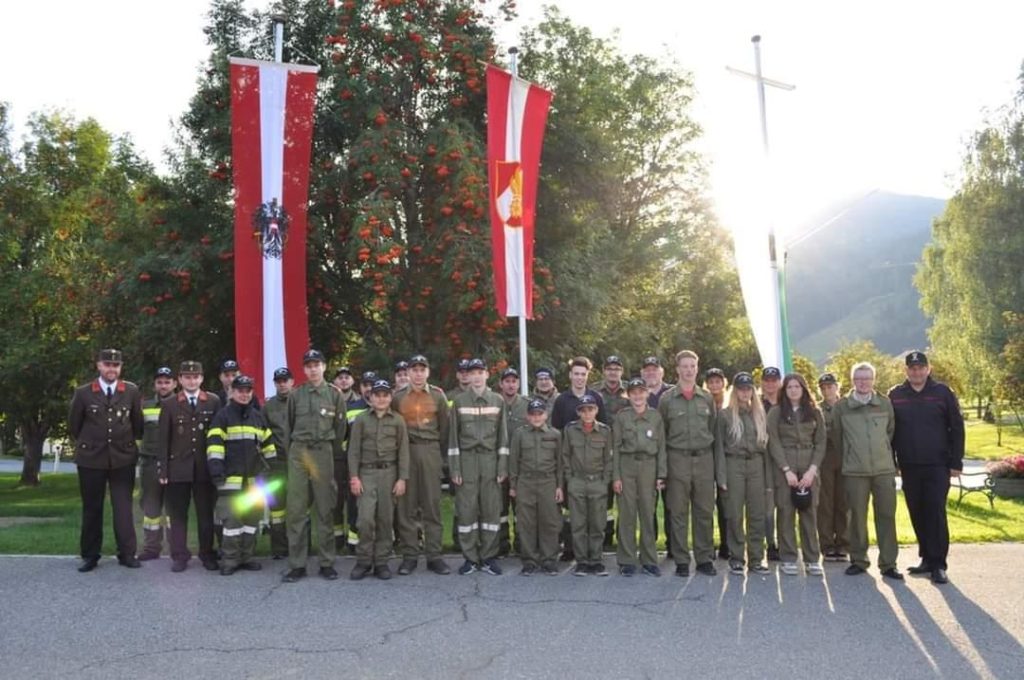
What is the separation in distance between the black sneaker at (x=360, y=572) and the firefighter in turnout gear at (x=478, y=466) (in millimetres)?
927

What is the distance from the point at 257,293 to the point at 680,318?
18.5m

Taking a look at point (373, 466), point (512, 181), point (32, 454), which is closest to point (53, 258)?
point (32, 454)

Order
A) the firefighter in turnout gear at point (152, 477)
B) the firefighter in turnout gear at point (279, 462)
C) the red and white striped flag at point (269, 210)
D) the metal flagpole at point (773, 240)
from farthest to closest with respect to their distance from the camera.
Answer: the red and white striped flag at point (269, 210)
the metal flagpole at point (773, 240)
the firefighter in turnout gear at point (279, 462)
the firefighter in turnout gear at point (152, 477)

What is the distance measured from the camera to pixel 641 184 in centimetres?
2838

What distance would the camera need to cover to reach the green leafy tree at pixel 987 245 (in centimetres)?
3547

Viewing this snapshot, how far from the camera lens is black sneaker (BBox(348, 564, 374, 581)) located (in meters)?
8.03

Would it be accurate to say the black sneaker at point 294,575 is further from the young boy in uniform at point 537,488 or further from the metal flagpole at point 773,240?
the metal flagpole at point 773,240

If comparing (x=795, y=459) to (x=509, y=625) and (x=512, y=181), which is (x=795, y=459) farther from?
(x=512, y=181)

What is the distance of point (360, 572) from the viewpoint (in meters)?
8.08

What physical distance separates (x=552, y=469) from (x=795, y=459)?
2.36 metres

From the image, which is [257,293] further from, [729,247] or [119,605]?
[729,247]

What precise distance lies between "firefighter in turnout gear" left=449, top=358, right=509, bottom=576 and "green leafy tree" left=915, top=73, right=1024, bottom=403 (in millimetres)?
31589

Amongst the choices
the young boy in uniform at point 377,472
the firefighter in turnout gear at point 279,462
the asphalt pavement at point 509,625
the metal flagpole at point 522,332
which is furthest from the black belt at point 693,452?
the firefighter in turnout gear at point 279,462

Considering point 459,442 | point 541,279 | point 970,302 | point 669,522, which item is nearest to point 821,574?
point 669,522
